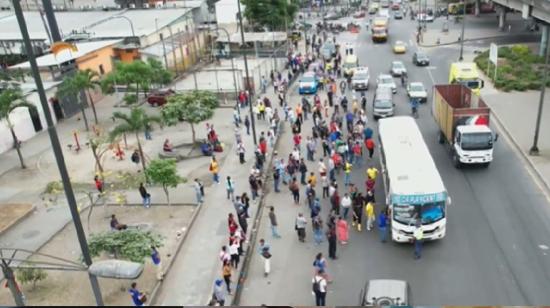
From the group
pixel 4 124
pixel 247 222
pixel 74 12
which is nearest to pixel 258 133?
pixel 247 222

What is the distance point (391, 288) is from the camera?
46.0 ft

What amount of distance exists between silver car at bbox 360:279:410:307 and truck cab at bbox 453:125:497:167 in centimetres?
1047

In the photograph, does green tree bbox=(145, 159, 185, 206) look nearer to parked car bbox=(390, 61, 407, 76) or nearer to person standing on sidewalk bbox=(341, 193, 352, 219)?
person standing on sidewalk bbox=(341, 193, 352, 219)

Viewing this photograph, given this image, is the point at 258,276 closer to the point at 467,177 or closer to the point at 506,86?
the point at 467,177

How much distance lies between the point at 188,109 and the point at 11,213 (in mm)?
9705

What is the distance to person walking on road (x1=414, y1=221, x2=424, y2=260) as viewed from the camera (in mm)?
17047

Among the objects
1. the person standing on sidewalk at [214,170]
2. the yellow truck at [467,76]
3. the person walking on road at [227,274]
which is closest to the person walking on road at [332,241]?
the person walking on road at [227,274]

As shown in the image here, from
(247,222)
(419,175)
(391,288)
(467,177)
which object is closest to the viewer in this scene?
(391,288)

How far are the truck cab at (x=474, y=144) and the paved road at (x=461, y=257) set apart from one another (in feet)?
2.39

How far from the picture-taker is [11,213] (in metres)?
23.2

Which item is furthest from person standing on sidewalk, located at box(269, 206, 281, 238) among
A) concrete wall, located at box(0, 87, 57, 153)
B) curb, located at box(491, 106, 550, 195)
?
concrete wall, located at box(0, 87, 57, 153)

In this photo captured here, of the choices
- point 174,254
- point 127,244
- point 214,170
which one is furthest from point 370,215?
point 127,244

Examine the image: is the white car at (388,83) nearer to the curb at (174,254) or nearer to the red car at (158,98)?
the red car at (158,98)

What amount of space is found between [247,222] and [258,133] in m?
11.2
